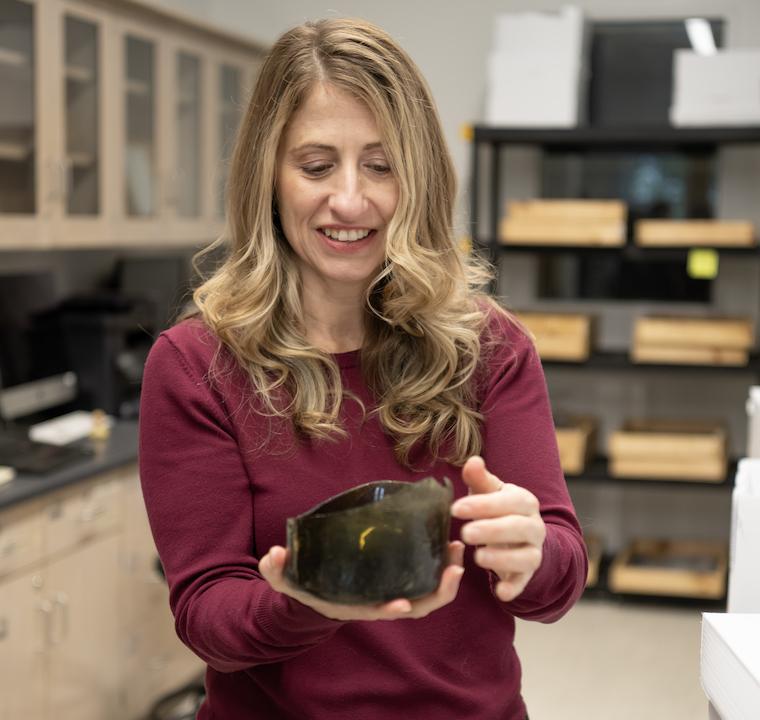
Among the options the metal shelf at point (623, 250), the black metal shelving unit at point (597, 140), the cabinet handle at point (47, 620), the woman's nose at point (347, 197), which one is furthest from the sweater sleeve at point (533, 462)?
the metal shelf at point (623, 250)

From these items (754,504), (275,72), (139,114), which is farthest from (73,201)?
(754,504)

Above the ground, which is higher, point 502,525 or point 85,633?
point 502,525

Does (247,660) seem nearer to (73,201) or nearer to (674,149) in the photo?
(73,201)

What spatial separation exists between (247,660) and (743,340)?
3.50m

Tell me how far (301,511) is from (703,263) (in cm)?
354

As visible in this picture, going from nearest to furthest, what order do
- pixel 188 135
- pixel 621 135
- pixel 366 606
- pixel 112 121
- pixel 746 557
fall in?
pixel 366 606
pixel 746 557
pixel 112 121
pixel 188 135
pixel 621 135

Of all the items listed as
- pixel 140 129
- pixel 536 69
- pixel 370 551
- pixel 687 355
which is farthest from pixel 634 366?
pixel 370 551

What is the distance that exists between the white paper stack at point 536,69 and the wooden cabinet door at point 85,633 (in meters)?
2.24

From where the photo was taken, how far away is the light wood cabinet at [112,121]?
3.10m

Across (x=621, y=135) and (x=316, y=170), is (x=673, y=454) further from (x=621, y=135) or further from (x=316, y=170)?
(x=316, y=170)

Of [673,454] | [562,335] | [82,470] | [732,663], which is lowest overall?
[673,454]

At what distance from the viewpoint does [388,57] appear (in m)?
1.21

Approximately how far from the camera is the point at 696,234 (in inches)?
167

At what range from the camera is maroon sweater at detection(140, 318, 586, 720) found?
3.70 ft
